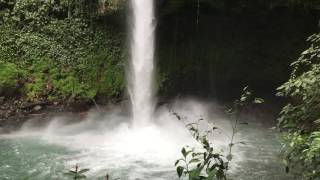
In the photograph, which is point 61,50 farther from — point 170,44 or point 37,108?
point 170,44

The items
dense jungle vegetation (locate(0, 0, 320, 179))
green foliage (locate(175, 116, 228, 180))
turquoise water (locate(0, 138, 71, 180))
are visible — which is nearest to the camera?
green foliage (locate(175, 116, 228, 180))

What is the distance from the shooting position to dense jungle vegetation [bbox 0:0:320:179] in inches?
589

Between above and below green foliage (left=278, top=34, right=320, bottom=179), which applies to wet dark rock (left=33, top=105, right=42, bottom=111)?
below

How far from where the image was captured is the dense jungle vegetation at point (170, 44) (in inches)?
589

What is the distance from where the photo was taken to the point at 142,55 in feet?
50.0

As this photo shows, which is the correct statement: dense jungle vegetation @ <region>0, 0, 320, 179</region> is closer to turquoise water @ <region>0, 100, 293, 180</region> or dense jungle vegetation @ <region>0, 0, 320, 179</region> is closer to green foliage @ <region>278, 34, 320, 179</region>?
turquoise water @ <region>0, 100, 293, 180</region>

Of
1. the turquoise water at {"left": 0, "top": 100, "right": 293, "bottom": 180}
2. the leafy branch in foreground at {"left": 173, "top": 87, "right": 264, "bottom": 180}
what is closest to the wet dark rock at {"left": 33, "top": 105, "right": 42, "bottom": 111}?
the turquoise water at {"left": 0, "top": 100, "right": 293, "bottom": 180}

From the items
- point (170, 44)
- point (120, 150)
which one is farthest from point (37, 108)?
point (170, 44)

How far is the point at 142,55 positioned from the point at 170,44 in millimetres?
1408

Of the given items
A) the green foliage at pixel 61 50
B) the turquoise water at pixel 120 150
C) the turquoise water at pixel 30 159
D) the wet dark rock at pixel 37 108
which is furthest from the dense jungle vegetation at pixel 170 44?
the turquoise water at pixel 30 159

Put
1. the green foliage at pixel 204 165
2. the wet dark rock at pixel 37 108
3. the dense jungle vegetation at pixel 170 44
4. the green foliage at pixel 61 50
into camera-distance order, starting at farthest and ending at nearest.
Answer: the dense jungle vegetation at pixel 170 44 < the green foliage at pixel 61 50 < the wet dark rock at pixel 37 108 < the green foliage at pixel 204 165

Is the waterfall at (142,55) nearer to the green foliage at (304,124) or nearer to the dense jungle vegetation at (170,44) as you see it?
the dense jungle vegetation at (170,44)

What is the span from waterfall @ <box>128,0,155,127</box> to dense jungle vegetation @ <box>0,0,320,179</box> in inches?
16.0

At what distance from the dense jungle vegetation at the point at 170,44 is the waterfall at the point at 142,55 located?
16.0 inches
